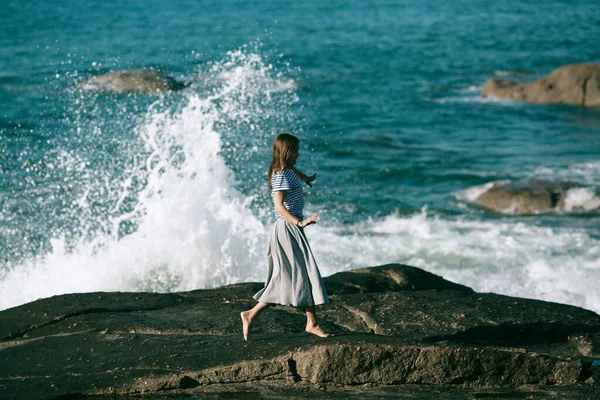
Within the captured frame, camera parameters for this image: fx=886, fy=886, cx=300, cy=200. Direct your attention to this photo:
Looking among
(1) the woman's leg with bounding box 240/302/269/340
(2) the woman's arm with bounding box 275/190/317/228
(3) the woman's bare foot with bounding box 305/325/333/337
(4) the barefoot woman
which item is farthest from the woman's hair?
(3) the woman's bare foot with bounding box 305/325/333/337

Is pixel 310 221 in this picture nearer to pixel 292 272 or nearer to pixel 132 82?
pixel 292 272

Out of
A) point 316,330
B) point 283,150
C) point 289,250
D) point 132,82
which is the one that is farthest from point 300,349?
point 132,82

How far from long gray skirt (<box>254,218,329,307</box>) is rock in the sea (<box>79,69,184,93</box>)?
19.3 m

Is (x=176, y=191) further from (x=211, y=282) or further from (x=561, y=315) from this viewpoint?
(x=561, y=315)

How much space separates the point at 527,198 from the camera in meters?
17.0

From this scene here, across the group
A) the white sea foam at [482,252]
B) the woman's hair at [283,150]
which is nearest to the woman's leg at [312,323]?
the woman's hair at [283,150]

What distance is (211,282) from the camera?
41.5 feet

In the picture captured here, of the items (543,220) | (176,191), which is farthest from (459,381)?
(543,220)

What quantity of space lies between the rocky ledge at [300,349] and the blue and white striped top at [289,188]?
0.92m

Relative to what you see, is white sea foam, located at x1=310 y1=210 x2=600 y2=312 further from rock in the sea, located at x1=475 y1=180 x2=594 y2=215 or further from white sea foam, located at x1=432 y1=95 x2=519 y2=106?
white sea foam, located at x1=432 y1=95 x2=519 y2=106

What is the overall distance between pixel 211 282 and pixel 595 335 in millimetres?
6671

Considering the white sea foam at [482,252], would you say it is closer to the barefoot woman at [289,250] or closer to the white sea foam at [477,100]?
the barefoot woman at [289,250]

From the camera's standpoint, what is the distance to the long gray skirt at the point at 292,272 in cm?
641

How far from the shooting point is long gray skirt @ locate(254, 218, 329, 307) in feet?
21.0
